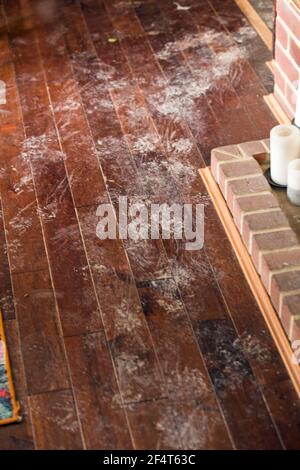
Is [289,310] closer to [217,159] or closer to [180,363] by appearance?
[180,363]

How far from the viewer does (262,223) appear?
2424 millimetres

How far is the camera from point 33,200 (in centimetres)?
281

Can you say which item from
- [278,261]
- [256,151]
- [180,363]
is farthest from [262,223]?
[180,363]

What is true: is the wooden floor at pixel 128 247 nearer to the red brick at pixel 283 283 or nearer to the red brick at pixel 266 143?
the red brick at pixel 283 283

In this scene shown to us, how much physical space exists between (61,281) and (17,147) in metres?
0.82

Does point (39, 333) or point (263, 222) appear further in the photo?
point (263, 222)

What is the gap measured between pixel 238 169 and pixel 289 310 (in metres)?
0.65

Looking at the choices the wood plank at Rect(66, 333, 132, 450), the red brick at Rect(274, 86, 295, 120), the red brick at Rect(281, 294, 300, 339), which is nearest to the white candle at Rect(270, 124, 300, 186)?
the red brick at Rect(274, 86, 295, 120)

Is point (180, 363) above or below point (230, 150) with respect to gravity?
below

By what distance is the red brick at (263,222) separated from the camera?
2.41 meters

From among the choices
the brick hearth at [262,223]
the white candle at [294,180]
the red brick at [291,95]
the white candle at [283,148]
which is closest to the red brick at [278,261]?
the brick hearth at [262,223]

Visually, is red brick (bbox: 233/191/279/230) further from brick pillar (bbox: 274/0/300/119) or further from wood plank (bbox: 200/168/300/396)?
brick pillar (bbox: 274/0/300/119)

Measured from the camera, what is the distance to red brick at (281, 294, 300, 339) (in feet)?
7.07

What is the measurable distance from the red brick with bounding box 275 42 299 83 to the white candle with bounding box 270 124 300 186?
34cm
